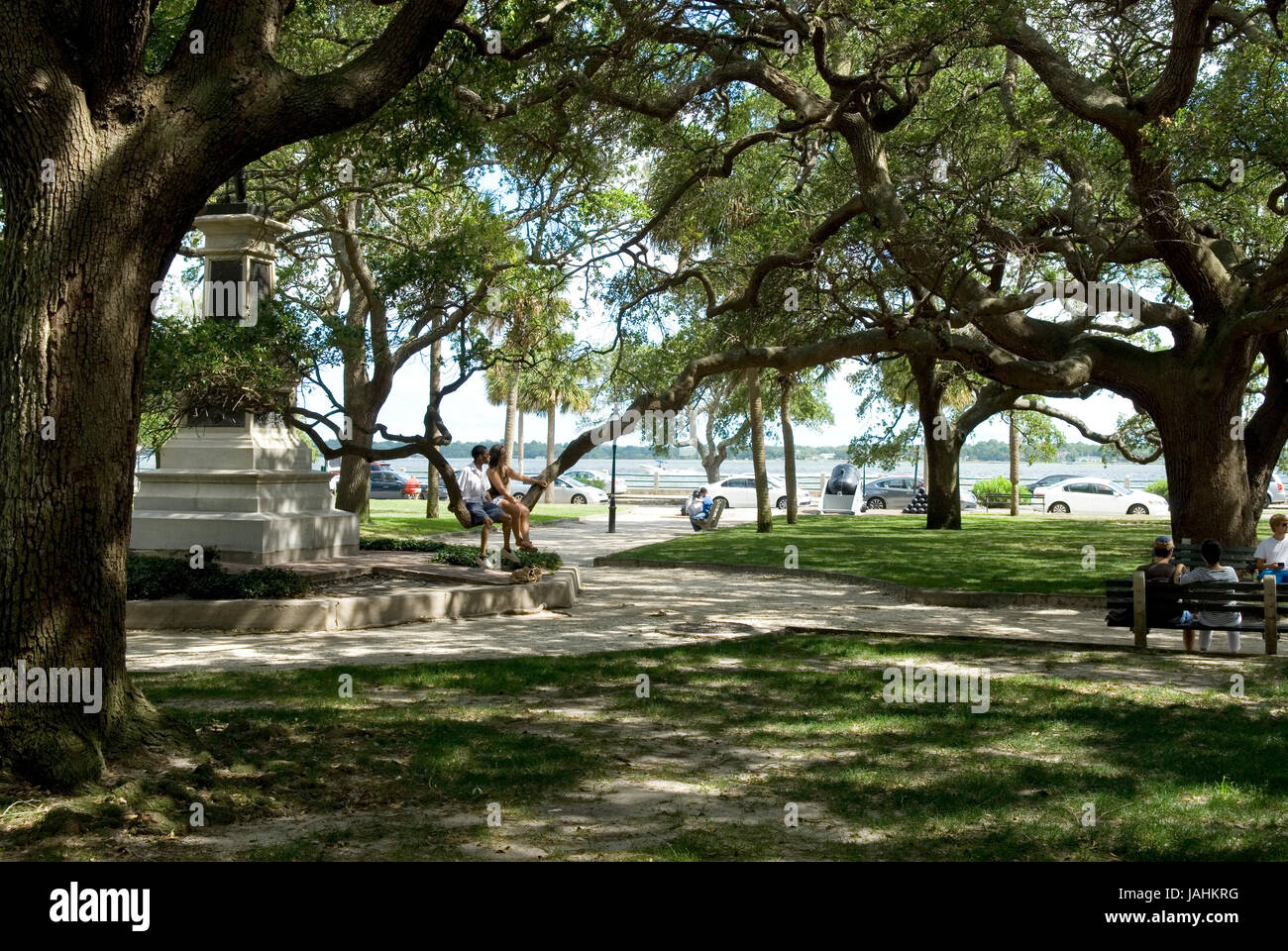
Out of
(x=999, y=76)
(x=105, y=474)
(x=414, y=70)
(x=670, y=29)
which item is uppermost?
(x=999, y=76)

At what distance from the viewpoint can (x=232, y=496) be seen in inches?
595

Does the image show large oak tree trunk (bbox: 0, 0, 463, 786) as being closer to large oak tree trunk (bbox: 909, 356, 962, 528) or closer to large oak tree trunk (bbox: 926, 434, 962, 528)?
large oak tree trunk (bbox: 909, 356, 962, 528)

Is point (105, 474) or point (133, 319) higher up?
point (133, 319)

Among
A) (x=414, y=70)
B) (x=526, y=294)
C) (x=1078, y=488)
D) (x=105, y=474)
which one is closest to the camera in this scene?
(x=105, y=474)

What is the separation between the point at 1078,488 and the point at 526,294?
27852mm

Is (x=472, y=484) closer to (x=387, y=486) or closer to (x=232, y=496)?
(x=232, y=496)

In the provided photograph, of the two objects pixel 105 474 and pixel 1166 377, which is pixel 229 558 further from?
pixel 1166 377

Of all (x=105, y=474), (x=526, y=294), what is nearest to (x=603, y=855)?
(x=105, y=474)

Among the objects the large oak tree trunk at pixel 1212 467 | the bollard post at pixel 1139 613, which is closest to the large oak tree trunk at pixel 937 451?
the large oak tree trunk at pixel 1212 467

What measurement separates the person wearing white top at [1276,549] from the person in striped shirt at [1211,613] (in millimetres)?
1149

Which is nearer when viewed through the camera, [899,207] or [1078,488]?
[899,207]

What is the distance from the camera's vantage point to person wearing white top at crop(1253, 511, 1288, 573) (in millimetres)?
12516

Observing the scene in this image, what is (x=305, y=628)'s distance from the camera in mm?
12328

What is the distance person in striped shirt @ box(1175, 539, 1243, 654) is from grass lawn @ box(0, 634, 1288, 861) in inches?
41.0
